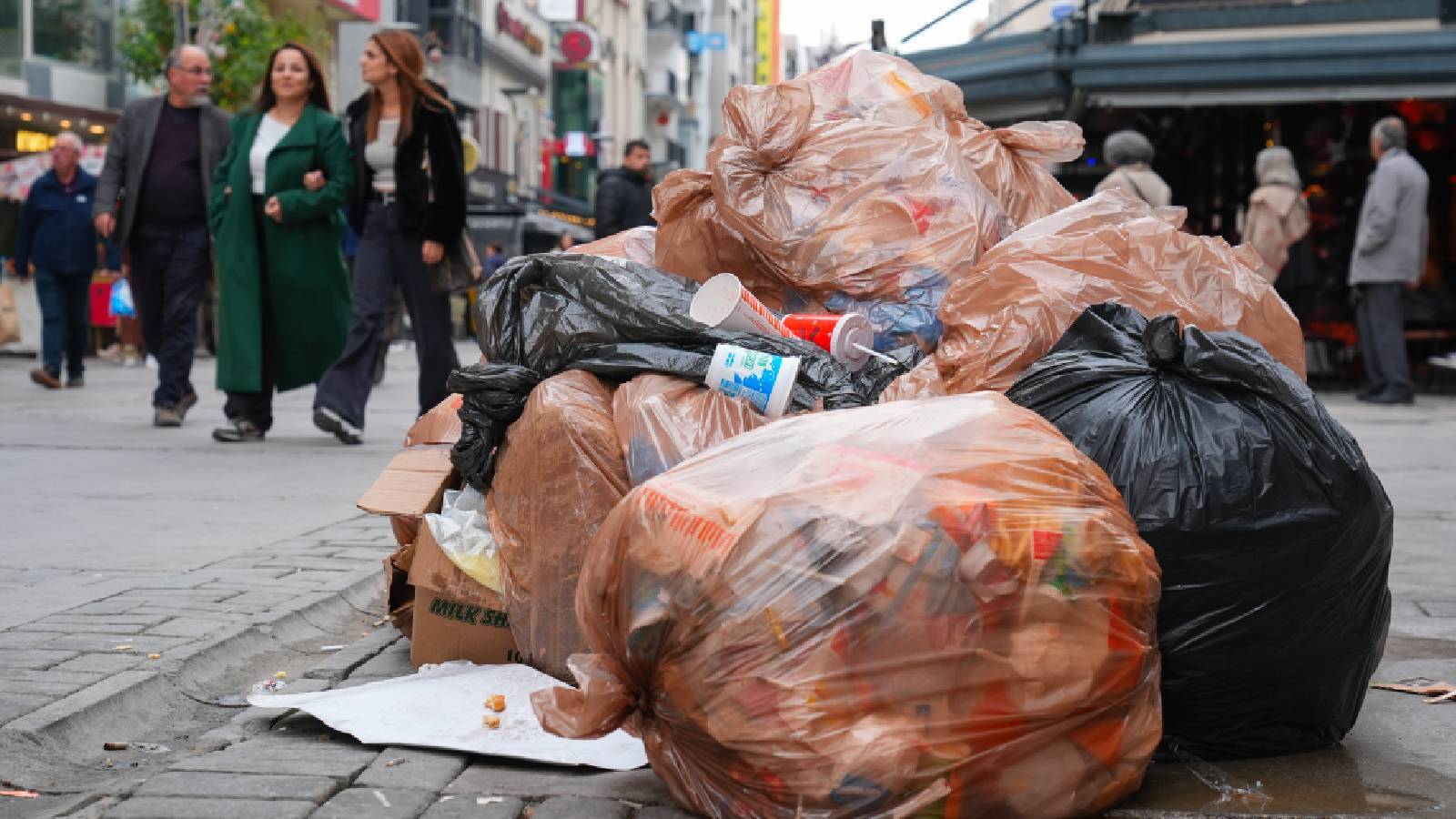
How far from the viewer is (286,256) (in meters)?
7.97

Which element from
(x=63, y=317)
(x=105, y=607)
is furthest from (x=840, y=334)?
(x=63, y=317)

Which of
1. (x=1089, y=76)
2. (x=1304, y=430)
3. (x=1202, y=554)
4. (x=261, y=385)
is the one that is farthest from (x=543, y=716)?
(x=1089, y=76)

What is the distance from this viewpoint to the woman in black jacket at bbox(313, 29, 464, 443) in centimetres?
745

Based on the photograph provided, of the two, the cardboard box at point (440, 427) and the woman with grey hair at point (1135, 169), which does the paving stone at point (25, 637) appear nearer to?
the cardboard box at point (440, 427)

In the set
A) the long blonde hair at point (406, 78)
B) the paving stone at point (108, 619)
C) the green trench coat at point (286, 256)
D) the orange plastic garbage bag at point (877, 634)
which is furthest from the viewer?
the green trench coat at point (286, 256)

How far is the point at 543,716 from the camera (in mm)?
2627

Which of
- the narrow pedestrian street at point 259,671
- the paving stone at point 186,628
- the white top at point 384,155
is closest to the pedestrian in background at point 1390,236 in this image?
the narrow pedestrian street at point 259,671

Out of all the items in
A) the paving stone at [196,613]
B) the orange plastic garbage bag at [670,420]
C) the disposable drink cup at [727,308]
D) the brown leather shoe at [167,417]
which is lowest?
the brown leather shoe at [167,417]

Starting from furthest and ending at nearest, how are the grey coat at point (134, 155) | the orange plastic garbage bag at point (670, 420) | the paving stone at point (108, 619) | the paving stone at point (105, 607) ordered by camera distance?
the grey coat at point (134, 155), the paving stone at point (105, 607), the paving stone at point (108, 619), the orange plastic garbage bag at point (670, 420)

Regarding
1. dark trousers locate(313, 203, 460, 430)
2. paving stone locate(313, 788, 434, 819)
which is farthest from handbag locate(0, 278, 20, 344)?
paving stone locate(313, 788, 434, 819)

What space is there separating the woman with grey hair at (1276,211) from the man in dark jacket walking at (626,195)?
419 centimetres

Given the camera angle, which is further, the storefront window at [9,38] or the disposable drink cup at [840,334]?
the storefront window at [9,38]

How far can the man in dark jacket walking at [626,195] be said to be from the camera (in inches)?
487

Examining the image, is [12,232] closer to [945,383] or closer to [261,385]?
[261,385]
